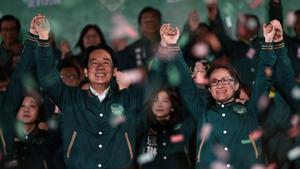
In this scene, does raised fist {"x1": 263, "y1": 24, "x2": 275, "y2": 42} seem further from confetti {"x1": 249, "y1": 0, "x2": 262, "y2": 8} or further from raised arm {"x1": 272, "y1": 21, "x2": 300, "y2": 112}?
confetti {"x1": 249, "y1": 0, "x2": 262, "y2": 8}

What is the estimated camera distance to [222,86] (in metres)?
3.47

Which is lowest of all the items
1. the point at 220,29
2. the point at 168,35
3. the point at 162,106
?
the point at 162,106

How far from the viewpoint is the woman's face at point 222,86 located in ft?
11.4

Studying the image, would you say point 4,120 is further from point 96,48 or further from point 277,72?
point 277,72

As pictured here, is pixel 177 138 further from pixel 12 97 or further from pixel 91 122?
pixel 12 97

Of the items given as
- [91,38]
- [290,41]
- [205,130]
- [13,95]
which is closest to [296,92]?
[205,130]

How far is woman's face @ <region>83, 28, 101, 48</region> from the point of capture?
487cm

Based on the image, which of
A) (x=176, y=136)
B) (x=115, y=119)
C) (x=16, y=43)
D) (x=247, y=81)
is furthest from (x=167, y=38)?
(x=16, y=43)

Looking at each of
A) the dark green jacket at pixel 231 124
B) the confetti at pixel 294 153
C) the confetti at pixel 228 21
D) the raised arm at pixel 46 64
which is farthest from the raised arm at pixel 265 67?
the confetti at pixel 228 21

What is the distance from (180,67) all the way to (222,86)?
276 mm

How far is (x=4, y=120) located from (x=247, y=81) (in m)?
1.77

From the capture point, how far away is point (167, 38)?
10.8ft

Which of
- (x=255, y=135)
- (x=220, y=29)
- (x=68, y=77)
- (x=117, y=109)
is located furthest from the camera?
(x=220, y=29)

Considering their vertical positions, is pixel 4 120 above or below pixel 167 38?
below
